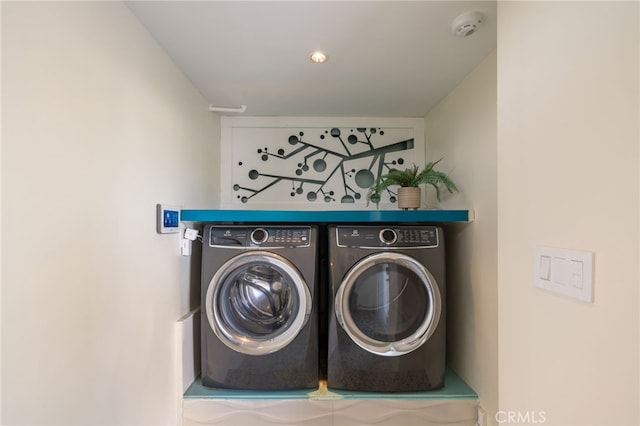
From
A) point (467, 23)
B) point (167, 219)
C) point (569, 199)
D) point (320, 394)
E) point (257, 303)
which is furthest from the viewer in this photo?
point (257, 303)

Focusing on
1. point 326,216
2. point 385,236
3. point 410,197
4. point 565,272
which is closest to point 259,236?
point 326,216

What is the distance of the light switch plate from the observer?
64 cm

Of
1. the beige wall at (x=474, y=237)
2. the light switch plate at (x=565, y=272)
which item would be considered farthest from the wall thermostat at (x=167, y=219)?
the beige wall at (x=474, y=237)

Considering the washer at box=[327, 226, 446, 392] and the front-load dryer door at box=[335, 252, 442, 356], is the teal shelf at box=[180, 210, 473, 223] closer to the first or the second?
the washer at box=[327, 226, 446, 392]

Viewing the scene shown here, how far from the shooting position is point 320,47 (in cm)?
142

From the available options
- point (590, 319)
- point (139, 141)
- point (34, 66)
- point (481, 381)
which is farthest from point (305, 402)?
point (34, 66)

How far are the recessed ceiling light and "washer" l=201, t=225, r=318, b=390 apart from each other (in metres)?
0.88

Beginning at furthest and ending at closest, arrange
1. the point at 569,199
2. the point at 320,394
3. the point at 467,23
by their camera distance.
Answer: the point at 320,394, the point at 467,23, the point at 569,199

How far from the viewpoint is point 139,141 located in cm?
122

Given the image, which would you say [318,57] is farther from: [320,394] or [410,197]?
[320,394]

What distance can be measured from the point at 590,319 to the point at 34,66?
1.45 meters

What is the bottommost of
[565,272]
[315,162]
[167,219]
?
[565,272]

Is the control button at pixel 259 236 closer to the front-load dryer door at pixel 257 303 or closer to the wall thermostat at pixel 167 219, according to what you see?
the front-load dryer door at pixel 257 303

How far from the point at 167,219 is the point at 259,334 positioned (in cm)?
79
